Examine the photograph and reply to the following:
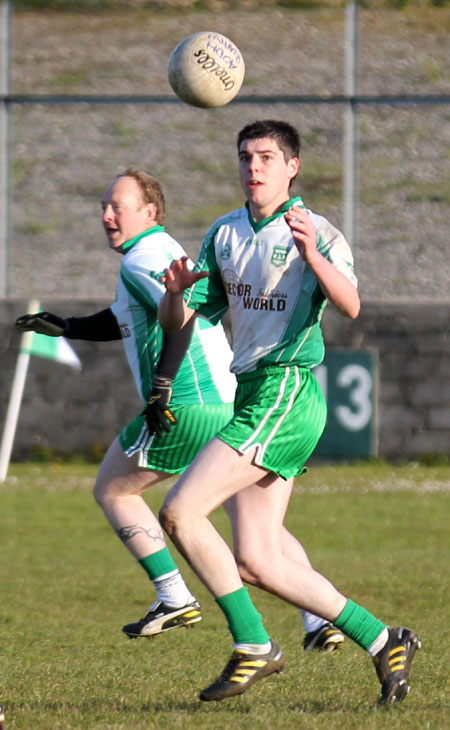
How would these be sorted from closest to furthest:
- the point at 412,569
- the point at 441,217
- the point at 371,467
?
the point at 412,569
the point at 371,467
the point at 441,217

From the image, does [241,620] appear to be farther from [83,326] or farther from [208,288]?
[83,326]

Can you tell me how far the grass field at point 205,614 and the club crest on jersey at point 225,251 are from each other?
173 cm

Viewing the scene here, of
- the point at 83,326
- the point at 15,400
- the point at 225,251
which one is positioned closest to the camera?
the point at 225,251

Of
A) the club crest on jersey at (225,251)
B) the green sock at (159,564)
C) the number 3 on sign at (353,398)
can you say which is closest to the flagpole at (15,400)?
the number 3 on sign at (353,398)

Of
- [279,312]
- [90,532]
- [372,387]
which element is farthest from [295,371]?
[372,387]

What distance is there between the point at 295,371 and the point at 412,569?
414 centimetres

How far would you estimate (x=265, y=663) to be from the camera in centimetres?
511

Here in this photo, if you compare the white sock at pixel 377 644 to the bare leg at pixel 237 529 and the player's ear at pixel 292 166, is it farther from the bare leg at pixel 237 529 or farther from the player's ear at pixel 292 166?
the player's ear at pixel 292 166

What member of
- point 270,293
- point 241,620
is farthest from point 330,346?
point 241,620

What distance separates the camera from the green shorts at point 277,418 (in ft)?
17.0

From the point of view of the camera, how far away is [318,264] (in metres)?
4.91

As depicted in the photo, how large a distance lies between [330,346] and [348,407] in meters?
0.69

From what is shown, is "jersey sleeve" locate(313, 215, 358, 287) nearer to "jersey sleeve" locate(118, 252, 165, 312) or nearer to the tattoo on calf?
"jersey sleeve" locate(118, 252, 165, 312)

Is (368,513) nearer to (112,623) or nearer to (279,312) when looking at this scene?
(112,623)
